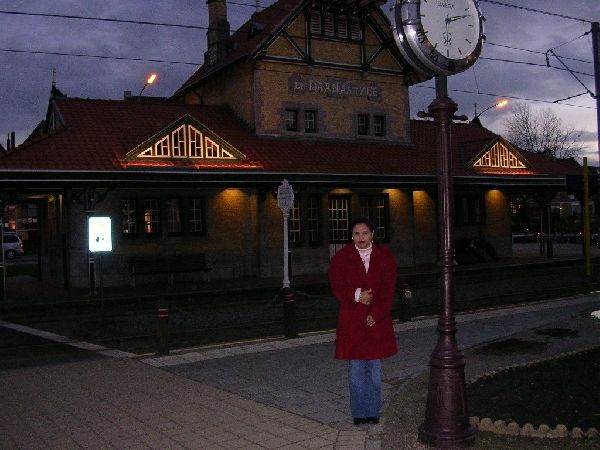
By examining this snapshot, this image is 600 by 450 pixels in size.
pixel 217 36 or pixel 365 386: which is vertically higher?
pixel 217 36

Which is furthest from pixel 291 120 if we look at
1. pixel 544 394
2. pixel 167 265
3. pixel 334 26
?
pixel 544 394

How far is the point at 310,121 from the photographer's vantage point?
85.3ft

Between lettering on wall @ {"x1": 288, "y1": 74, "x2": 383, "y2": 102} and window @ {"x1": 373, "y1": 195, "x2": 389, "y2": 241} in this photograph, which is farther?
window @ {"x1": 373, "y1": 195, "x2": 389, "y2": 241}

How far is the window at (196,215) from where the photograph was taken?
903 inches

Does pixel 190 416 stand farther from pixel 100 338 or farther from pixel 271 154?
pixel 271 154

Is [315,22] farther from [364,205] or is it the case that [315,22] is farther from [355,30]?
[364,205]

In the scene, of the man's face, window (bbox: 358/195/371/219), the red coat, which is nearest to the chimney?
window (bbox: 358/195/371/219)

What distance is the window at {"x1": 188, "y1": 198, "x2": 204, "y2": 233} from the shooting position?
22938 millimetres

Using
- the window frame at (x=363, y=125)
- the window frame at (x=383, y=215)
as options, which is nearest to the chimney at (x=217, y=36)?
the window frame at (x=363, y=125)

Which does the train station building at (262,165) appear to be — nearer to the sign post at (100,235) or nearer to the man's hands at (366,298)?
the sign post at (100,235)

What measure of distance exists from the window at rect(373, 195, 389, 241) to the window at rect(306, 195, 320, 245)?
108 inches

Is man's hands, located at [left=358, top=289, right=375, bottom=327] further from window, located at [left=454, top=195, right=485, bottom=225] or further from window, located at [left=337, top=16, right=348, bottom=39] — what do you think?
window, located at [left=454, top=195, right=485, bottom=225]

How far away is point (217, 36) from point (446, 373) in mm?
25089

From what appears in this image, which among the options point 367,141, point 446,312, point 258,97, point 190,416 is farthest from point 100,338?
point 367,141
